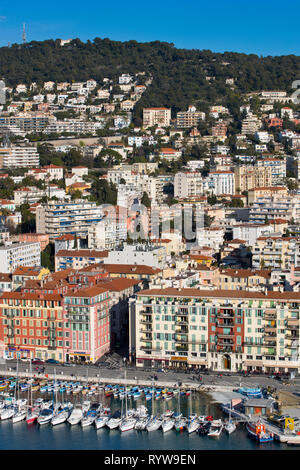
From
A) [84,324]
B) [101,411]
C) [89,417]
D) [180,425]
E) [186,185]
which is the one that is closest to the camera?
[180,425]

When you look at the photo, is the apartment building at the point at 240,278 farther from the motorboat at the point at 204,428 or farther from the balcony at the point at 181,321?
the motorboat at the point at 204,428

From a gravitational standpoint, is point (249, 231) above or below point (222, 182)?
below

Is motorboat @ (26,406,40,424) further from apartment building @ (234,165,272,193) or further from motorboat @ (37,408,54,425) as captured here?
apartment building @ (234,165,272,193)

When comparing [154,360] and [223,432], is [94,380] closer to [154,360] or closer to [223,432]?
[154,360]

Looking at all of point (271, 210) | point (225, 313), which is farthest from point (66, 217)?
point (225, 313)

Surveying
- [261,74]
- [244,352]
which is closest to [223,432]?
[244,352]

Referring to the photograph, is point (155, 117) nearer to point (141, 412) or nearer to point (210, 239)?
point (210, 239)

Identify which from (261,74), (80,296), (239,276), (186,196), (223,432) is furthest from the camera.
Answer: (261,74)
